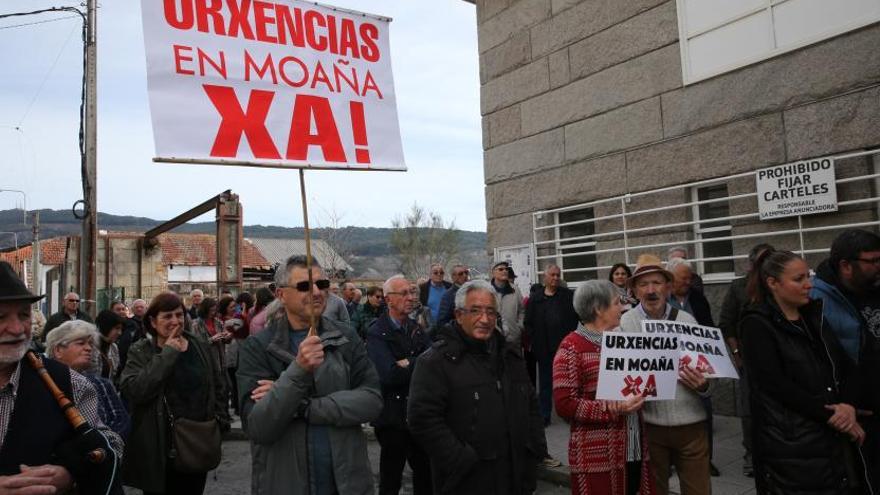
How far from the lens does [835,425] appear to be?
3.01 m

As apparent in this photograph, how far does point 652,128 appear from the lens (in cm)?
768

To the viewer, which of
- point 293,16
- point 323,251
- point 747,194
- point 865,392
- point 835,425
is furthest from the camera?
point 323,251

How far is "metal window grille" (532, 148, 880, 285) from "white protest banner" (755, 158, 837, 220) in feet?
0.31

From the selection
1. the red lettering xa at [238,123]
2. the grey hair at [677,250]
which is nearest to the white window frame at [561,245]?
the grey hair at [677,250]

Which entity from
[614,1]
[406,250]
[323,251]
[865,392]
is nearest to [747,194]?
[614,1]

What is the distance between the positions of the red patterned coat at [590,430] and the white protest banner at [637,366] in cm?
18

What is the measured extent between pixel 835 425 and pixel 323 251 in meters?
53.1

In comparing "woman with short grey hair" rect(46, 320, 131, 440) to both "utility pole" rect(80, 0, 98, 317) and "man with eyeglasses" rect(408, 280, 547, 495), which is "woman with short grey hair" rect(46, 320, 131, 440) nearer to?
"man with eyeglasses" rect(408, 280, 547, 495)

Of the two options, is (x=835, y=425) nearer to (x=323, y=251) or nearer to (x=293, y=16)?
(x=293, y=16)

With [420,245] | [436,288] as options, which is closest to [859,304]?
[436,288]

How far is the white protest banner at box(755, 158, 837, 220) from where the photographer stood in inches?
236

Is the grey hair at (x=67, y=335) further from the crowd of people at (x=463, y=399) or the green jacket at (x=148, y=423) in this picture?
the green jacket at (x=148, y=423)

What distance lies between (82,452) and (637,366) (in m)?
2.58

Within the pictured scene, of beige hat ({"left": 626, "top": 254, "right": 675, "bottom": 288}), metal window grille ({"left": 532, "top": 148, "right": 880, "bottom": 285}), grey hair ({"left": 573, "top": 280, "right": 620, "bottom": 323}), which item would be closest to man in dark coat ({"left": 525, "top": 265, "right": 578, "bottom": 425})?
metal window grille ({"left": 532, "top": 148, "right": 880, "bottom": 285})
